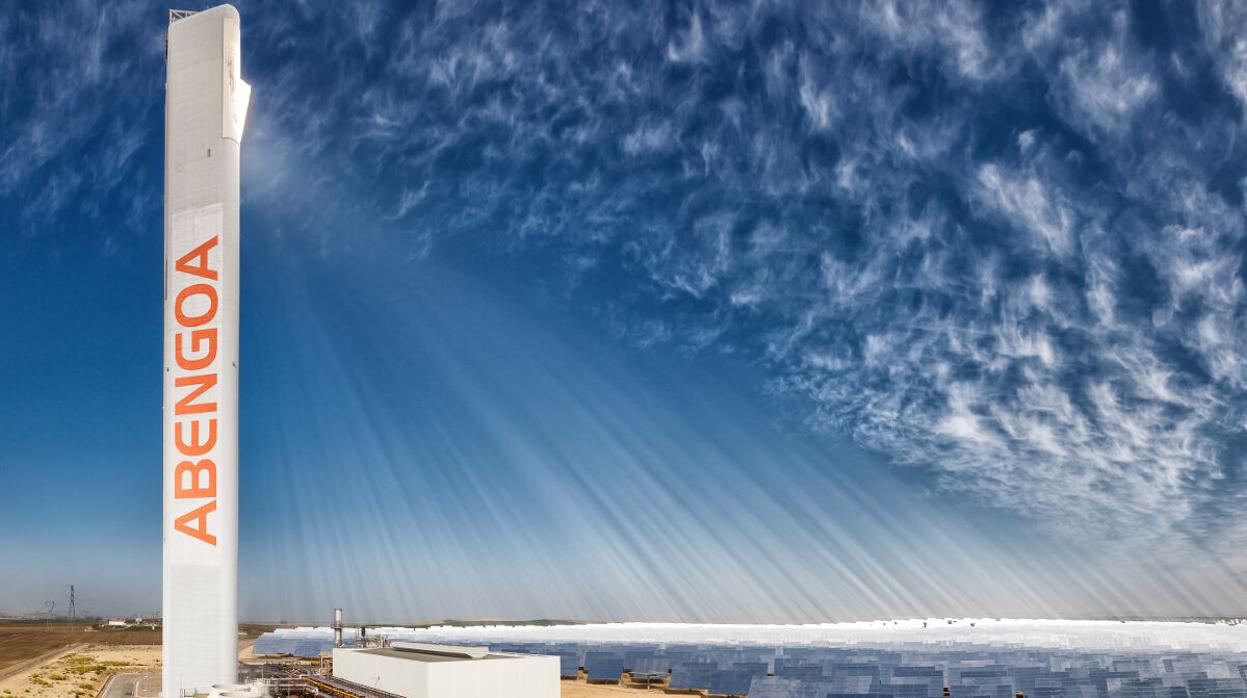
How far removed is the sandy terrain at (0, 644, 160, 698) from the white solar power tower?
3692cm

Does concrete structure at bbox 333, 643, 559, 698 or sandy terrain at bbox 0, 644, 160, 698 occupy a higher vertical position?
concrete structure at bbox 333, 643, 559, 698

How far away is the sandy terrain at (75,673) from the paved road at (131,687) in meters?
1.05

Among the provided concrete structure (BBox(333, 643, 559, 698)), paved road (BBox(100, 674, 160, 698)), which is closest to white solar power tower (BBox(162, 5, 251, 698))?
concrete structure (BBox(333, 643, 559, 698))

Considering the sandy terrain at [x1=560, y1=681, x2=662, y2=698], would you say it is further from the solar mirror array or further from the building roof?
the building roof

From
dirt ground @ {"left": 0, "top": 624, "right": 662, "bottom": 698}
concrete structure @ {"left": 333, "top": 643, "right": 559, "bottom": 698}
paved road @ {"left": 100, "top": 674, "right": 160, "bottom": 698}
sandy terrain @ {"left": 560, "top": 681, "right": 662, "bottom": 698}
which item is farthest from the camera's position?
sandy terrain @ {"left": 560, "top": 681, "right": 662, "bottom": 698}

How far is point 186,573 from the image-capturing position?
43.2 meters

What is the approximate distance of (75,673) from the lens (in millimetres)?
94000

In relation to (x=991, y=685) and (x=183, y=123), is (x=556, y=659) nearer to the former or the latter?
(x=183, y=123)

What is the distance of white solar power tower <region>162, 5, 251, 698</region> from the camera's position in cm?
4316

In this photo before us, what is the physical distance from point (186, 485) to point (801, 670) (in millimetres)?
96910

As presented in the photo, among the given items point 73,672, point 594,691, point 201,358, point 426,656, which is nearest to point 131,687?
point 73,672

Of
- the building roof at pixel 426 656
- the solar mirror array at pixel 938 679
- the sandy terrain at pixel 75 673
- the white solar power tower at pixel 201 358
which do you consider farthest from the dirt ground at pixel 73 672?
the white solar power tower at pixel 201 358

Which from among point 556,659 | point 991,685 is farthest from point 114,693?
point 991,685

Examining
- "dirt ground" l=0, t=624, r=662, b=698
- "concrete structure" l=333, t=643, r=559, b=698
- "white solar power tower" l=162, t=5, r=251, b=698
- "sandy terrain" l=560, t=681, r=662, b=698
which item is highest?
"white solar power tower" l=162, t=5, r=251, b=698
